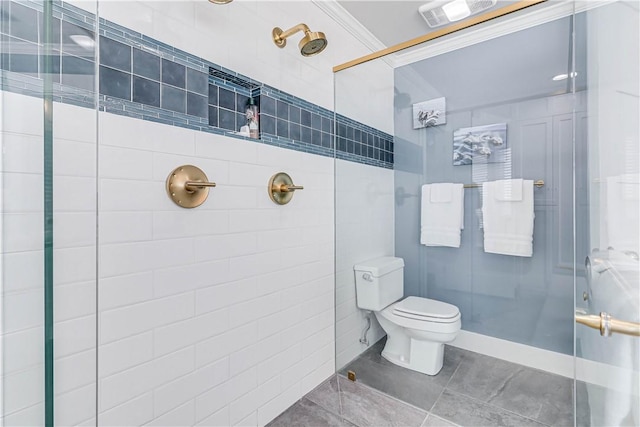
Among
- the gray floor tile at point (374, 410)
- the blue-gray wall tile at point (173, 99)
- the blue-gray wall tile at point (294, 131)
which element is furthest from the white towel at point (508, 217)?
the blue-gray wall tile at point (173, 99)

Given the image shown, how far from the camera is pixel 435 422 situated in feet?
5.16

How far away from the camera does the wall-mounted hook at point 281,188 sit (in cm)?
153

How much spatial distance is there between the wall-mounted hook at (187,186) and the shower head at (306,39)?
78cm

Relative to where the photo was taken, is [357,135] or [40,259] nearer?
[40,259]

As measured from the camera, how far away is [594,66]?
3.67ft

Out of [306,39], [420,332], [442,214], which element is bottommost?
[420,332]

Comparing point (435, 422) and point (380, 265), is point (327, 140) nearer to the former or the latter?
point (380, 265)

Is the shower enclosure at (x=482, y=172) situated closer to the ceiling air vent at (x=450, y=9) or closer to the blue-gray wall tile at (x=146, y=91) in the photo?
the ceiling air vent at (x=450, y=9)

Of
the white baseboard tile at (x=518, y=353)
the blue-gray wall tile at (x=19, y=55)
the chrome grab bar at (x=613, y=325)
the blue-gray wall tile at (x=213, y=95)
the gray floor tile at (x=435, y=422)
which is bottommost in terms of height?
the gray floor tile at (x=435, y=422)

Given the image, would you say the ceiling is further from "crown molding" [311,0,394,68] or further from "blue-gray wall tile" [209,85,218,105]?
"blue-gray wall tile" [209,85,218,105]

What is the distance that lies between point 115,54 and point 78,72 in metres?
0.20

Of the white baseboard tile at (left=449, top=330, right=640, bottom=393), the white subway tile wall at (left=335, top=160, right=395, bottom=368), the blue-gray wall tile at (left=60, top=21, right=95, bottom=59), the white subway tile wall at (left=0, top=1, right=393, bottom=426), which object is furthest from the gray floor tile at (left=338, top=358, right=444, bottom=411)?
the blue-gray wall tile at (left=60, top=21, right=95, bottom=59)

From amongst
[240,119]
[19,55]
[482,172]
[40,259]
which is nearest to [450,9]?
[482,172]

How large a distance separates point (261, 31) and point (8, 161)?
3.98ft
